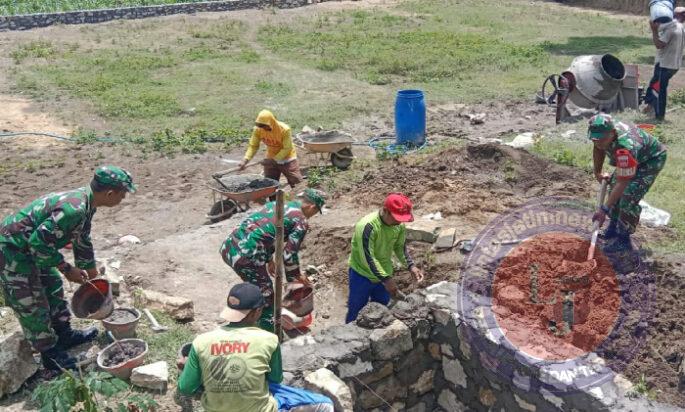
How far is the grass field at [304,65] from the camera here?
1355cm

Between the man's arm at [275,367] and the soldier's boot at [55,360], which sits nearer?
the man's arm at [275,367]

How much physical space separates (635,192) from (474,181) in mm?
2709

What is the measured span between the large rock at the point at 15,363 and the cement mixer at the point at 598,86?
9.88m

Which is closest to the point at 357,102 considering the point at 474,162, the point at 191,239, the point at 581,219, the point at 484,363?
the point at 474,162

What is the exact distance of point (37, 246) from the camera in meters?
4.98

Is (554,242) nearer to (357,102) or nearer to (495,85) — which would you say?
(357,102)

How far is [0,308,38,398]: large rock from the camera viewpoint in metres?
5.04

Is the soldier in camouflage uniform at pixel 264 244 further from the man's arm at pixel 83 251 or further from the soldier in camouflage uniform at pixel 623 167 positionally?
the soldier in camouflage uniform at pixel 623 167

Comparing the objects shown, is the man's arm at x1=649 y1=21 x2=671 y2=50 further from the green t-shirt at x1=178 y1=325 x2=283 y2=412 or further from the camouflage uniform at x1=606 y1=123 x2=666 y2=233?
the green t-shirt at x1=178 y1=325 x2=283 y2=412

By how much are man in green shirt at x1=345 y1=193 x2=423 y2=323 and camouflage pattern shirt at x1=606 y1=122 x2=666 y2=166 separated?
1973 millimetres

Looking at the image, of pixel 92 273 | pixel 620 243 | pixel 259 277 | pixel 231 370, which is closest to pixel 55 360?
pixel 92 273

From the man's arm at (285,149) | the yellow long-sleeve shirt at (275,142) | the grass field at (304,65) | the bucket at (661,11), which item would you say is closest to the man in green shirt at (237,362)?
the yellow long-sleeve shirt at (275,142)

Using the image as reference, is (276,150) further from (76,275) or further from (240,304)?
(240,304)

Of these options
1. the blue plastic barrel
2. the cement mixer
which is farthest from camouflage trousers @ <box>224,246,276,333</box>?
the cement mixer
